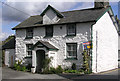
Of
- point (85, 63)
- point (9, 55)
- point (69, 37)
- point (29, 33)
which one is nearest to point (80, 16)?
point (69, 37)

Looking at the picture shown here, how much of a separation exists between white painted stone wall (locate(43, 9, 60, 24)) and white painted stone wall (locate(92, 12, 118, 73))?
4484 millimetres

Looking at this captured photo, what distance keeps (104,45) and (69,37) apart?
433 centimetres

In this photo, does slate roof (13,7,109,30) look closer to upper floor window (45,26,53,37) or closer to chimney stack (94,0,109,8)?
upper floor window (45,26,53,37)

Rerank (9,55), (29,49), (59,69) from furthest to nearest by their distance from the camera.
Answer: (9,55) → (29,49) → (59,69)

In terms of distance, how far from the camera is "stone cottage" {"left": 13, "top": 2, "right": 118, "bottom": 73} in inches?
635

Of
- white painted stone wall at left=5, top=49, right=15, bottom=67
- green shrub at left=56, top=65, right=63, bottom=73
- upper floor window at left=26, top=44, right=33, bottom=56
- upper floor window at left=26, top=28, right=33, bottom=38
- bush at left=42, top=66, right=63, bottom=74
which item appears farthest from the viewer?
white painted stone wall at left=5, top=49, right=15, bottom=67

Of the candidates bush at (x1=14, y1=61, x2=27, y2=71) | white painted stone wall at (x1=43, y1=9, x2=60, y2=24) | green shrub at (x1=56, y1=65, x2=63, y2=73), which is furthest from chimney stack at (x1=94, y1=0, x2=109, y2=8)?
bush at (x1=14, y1=61, x2=27, y2=71)

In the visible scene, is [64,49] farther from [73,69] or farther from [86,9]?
[86,9]

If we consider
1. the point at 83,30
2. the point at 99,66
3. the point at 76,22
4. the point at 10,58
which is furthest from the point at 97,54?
the point at 10,58

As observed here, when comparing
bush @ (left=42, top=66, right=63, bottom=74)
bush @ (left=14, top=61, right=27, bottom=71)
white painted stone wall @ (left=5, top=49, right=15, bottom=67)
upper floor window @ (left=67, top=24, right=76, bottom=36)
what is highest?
upper floor window @ (left=67, top=24, right=76, bottom=36)

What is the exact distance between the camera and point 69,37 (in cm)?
1681

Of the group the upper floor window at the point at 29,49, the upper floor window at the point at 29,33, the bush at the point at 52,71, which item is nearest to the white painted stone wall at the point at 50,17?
the upper floor window at the point at 29,33

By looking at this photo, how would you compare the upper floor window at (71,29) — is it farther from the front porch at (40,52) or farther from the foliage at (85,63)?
the foliage at (85,63)

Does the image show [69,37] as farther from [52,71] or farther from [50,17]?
[52,71]
